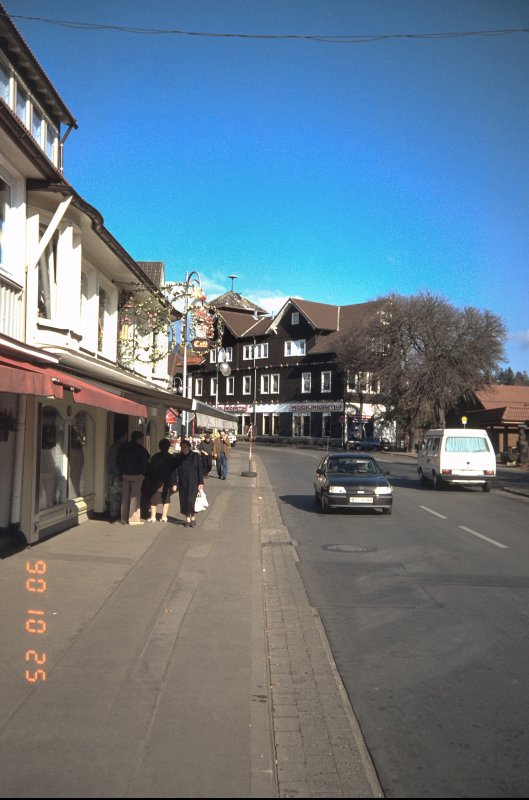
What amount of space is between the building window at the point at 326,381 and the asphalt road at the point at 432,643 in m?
57.3

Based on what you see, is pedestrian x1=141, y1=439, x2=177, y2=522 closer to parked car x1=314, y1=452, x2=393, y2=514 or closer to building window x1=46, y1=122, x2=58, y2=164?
parked car x1=314, y1=452, x2=393, y2=514

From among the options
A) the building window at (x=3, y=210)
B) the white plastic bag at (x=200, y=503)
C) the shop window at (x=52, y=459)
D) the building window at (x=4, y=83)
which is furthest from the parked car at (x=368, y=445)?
the building window at (x=3, y=210)

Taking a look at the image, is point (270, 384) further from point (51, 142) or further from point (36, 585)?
point (36, 585)

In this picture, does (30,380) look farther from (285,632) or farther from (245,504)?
(245,504)

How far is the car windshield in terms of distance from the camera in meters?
18.5

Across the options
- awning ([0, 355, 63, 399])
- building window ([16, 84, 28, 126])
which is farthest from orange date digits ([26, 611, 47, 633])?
building window ([16, 84, 28, 126])

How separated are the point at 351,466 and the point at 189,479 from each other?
595 centimetres

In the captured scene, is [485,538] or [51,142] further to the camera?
[51,142]

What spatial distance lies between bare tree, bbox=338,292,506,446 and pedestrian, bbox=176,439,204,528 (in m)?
45.5

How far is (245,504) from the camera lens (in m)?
20.1

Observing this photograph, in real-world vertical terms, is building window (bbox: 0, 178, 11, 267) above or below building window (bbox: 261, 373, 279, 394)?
below

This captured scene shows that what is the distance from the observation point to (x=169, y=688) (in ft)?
17.2

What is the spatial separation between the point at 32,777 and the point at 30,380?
441cm
